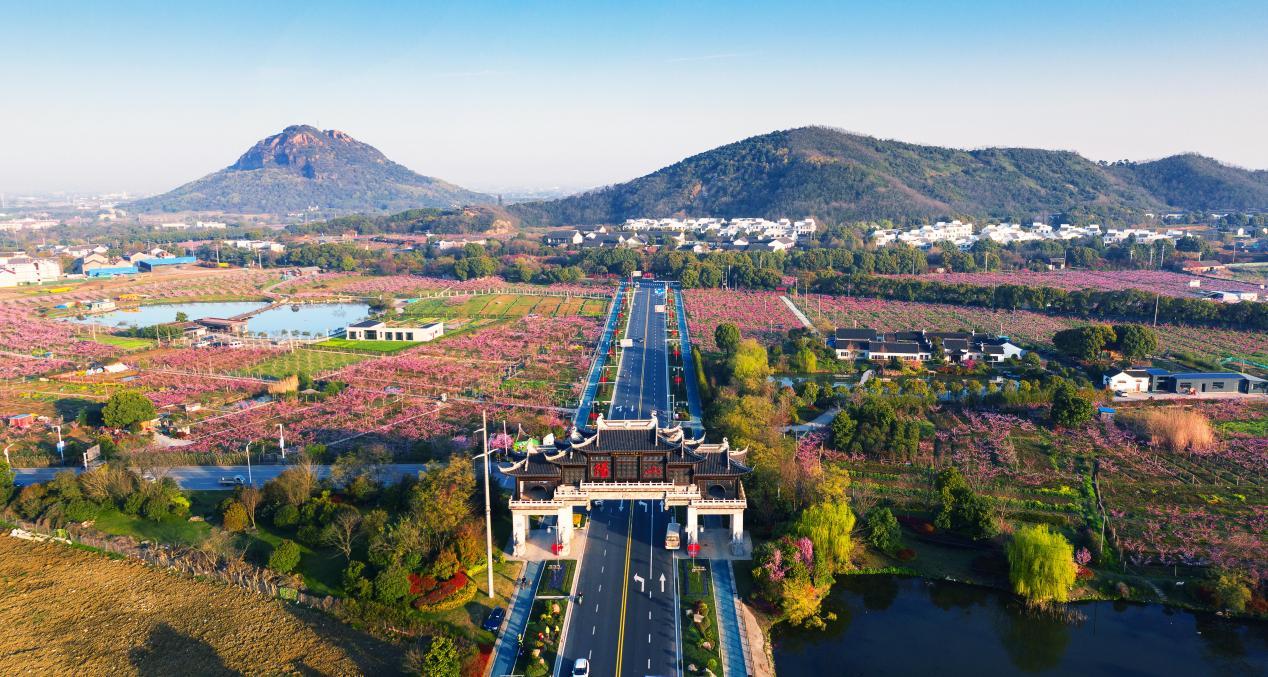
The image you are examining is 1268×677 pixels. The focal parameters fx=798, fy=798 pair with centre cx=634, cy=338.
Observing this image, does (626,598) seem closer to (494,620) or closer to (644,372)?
(494,620)

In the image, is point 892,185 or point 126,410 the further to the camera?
point 892,185

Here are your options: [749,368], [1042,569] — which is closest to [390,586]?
[1042,569]

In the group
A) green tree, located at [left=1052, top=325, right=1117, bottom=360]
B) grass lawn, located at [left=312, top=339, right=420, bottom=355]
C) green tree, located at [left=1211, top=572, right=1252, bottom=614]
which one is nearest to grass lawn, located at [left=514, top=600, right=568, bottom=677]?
green tree, located at [left=1211, top=572, right=1252, bottom=614]

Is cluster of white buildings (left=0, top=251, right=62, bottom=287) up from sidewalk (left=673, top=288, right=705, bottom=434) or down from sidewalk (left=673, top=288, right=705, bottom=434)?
up

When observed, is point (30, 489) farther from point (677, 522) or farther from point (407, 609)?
point (677, 522)

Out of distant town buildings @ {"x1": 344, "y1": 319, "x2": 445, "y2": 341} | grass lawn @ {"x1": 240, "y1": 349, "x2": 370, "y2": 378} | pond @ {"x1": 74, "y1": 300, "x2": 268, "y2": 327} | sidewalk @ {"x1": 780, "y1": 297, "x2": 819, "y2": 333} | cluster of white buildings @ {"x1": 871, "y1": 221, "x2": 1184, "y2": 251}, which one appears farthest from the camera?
cluster of white buildings @ {"x1": 871, "y1": 221, "x2": 1184, "y2": 251}

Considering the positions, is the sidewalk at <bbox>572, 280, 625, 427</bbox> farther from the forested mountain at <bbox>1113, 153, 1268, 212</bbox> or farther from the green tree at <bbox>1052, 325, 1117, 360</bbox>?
the forested mountain at <bbox>1113, 153, 1268, 212</bbox>
